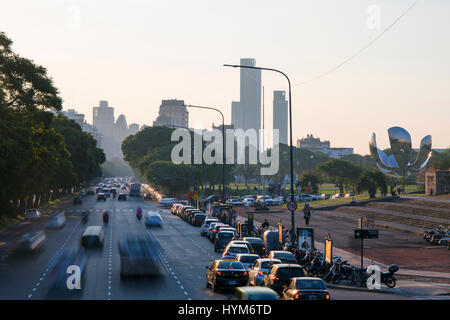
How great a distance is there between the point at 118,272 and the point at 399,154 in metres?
97.9

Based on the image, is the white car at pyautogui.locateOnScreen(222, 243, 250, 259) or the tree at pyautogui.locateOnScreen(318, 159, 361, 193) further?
the tree at pyautogui.locateOnScreen(318, 159, 361, 193)

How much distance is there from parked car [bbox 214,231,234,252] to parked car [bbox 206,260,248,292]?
1735 cm

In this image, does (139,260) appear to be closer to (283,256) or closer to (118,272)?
(118,272)

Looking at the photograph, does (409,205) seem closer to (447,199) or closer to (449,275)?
(447,199)

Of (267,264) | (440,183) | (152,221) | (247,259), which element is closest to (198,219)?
(152,221)

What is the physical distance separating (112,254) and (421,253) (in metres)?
20.3

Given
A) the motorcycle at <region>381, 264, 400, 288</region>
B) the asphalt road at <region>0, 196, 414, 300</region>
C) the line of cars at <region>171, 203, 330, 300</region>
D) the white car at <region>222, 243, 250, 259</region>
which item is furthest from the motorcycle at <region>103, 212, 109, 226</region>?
the motorcycle at <region>381, 264, 400, 288</region>

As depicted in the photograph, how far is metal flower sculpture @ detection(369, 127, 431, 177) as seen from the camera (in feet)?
362

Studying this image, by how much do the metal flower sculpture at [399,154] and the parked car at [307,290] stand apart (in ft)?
304

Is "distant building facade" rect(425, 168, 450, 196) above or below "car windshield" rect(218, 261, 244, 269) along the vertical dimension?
above

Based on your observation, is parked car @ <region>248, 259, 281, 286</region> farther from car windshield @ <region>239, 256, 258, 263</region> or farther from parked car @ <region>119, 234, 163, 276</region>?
parked car @ <region>119, 234, 163, 276</region>

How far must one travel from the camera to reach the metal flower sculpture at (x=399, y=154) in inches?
4345

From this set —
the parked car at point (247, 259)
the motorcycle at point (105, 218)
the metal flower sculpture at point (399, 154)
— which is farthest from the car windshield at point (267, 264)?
the metal flower sculpture at point (399, 154)
